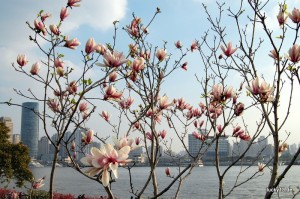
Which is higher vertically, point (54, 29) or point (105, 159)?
point (54, 29)

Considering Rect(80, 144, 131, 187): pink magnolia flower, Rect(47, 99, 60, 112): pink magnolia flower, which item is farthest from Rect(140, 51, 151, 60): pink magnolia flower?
Rect(80, 144, 131, 187): pink magnolia flower

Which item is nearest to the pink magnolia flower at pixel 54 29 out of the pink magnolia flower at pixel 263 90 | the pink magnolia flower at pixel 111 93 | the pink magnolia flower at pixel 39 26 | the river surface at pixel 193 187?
the pink magnolia flower at pixel 39 26

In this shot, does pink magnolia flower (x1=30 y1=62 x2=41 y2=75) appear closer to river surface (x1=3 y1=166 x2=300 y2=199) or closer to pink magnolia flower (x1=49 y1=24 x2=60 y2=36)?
pink magnolia flower (x1=49 y1=24 x2=60 y2=36)

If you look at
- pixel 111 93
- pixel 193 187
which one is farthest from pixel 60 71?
pixel 193 187

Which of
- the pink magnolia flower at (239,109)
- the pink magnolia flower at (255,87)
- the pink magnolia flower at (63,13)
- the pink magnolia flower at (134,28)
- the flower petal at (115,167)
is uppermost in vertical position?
the pink magnolia flower at (134,28)

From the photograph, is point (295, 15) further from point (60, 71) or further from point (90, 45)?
point (60, 71)

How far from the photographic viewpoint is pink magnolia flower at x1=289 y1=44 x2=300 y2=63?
1.89 m

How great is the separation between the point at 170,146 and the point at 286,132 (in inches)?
84.5

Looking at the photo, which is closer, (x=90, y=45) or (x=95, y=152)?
(x=95, y=152)

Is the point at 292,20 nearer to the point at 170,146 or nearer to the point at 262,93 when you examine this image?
the point at 262,93

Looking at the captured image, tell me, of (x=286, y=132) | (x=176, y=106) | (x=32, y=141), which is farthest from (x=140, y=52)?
(x=32, y=141)

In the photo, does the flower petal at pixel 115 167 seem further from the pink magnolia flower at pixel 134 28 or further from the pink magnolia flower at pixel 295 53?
the pink magnolia flower at pixel 134 28

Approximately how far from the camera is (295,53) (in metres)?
1.90

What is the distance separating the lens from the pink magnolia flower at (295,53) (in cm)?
189
